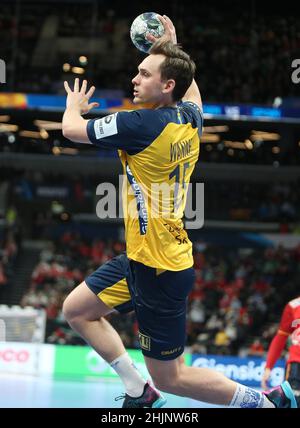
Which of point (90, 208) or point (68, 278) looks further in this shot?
point (90, 208)

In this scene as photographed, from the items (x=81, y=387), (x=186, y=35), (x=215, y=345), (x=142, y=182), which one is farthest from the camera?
(x=186, y=35)

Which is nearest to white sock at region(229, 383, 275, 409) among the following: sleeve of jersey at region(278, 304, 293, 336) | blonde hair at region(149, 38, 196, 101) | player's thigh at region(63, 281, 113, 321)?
player's thigh at region(63, 281, 113, 321)

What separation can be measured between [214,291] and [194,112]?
15.0 metres

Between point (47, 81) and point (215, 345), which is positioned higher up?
point (47, 81)

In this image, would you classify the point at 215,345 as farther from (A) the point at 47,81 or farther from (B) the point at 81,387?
(A) the point at 47,81

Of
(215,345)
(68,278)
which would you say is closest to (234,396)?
(215,345)

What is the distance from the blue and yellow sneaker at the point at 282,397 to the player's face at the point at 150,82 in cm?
218

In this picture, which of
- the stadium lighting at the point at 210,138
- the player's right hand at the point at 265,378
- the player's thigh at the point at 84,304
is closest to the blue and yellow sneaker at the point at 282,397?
the player's thigh at the point at 84,304

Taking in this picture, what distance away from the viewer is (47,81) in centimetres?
2192

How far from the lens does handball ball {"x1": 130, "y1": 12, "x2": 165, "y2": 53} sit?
563 cm

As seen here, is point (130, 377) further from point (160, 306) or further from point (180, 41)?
point (180, 41)

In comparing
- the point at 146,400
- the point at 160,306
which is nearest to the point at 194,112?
the point at 160,306

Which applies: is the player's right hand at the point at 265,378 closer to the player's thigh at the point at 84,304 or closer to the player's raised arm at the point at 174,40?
the player's thigh at the point at 84,304

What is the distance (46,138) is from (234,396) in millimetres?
21705
